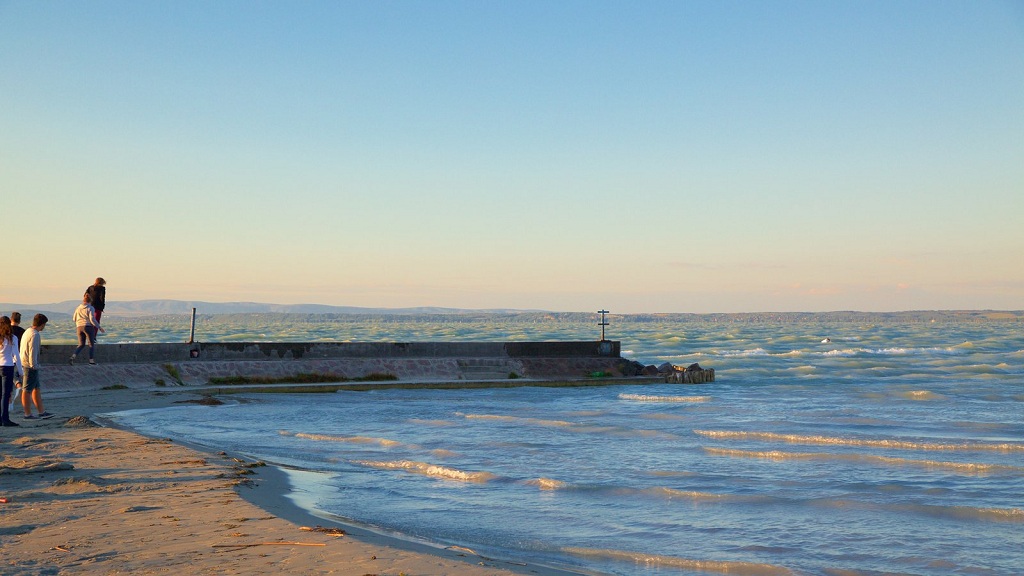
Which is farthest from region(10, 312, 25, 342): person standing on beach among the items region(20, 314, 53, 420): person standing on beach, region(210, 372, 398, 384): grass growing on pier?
region(210, 372, 398, 384): grass growing on pier

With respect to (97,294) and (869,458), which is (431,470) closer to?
(869,458)

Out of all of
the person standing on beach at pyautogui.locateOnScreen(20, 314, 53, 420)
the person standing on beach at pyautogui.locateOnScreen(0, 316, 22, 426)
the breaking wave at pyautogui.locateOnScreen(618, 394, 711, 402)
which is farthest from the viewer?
the breaking wave at pyautogui.locateOnScreen(618, 394, 711, 402)

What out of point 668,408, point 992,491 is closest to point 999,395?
point 668,408

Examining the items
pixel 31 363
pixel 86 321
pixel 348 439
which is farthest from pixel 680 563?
pixel 86 321

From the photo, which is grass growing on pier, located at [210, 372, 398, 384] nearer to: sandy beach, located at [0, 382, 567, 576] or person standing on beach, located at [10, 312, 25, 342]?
A: person standing on beach, located at [10, 312, 25, 342]

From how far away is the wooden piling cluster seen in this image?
30078 millimetres

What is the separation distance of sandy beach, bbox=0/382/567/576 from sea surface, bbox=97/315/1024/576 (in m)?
0.75

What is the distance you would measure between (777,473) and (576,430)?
5236 millimetres

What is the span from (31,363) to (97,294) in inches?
228

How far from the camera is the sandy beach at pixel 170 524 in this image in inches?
237

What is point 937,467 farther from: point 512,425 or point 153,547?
point 153,547

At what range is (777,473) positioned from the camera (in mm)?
12070

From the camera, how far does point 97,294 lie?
762 inches

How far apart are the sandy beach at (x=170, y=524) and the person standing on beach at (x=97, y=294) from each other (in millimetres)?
8083
